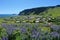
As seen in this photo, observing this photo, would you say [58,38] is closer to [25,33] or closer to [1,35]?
[25,33]

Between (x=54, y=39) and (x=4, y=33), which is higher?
(x=4, y=33)

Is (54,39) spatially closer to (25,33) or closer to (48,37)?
(48,37)

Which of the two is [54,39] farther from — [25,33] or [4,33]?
[4,33]

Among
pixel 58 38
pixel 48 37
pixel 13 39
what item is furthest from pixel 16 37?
pixel 58 38

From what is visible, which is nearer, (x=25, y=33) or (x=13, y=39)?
(x=13, y=39)

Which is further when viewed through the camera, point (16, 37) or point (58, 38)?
point (58, 38)

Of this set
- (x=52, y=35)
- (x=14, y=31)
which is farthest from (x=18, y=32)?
(x=52, y=35)

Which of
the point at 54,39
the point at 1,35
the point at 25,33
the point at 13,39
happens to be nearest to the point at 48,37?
the point at 54,39
